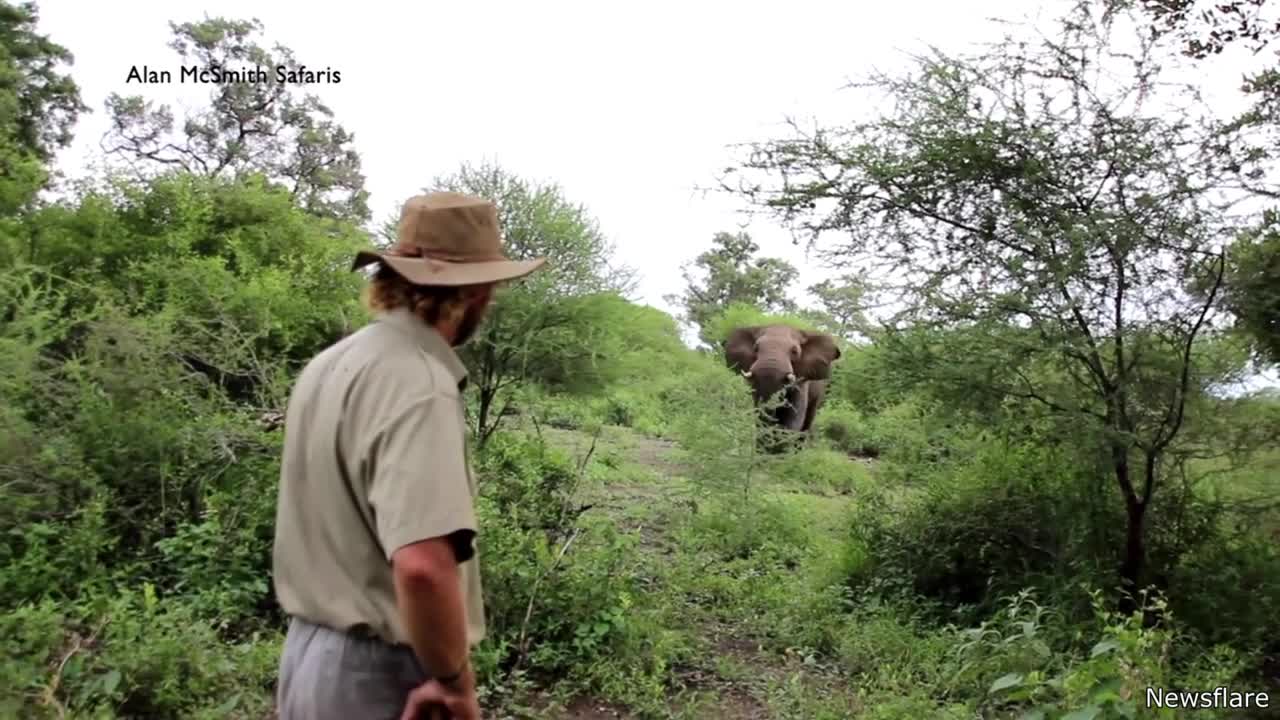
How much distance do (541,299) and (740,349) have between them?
36.1 feet

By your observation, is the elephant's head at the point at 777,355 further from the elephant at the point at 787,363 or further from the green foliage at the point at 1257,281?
the green foliage at the point at 1257,281

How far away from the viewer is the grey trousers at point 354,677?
7.38 feet

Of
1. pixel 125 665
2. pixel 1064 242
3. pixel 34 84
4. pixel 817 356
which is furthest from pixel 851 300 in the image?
pixel 34 84

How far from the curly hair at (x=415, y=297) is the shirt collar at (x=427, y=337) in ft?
0.08

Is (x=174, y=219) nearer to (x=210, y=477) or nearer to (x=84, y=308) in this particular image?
(x=84, y=308)

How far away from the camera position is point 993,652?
18.3 feet

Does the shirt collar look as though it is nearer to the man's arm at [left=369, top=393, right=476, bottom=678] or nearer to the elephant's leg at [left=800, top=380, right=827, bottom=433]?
the man's arm at [left=369, top=393, right=476, bottom=678]

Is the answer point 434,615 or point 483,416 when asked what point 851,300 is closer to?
point 483,416

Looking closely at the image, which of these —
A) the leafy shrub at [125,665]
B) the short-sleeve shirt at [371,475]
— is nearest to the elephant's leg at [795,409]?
the leafy shrub at [125,665]

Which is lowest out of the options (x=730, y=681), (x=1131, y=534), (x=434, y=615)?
(x=730, y=681)

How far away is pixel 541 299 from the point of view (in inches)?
346

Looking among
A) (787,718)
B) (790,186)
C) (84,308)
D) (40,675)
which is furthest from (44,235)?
(787,718)

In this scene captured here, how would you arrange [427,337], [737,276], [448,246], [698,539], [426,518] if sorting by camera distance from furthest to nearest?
[737,276] < [698,539] < [448,246] < [427,337] < [426,518]

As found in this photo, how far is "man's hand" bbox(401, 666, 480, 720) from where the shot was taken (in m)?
2.21
